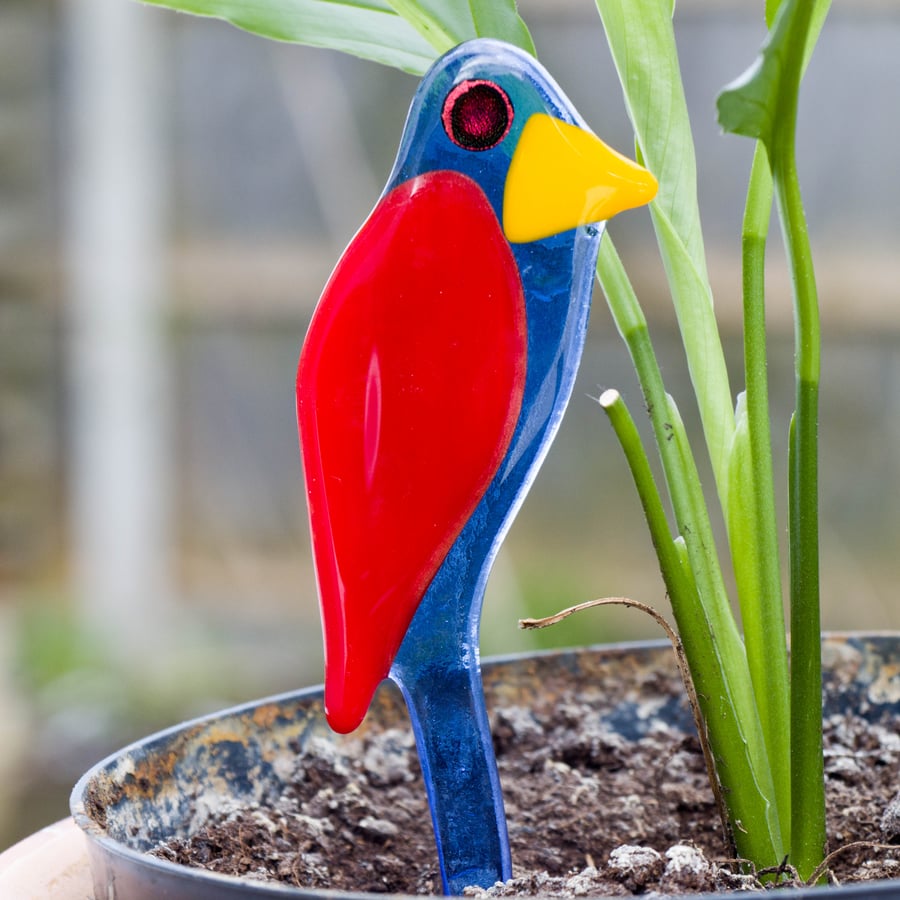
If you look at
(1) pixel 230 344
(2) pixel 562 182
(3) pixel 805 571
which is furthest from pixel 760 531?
(1) pixel 230 344

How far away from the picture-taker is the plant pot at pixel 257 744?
0.87ft

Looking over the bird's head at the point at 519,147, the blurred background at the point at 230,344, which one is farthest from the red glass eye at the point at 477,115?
the blurred background at the point at 230,344

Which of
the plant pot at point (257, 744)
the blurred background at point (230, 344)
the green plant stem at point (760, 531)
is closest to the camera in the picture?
the plant pot at point (257, 744)

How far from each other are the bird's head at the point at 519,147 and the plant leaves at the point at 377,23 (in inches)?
1.9

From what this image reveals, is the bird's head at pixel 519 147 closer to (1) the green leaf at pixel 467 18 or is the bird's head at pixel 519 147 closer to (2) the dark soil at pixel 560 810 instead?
(1) the green leaf at pixel 467 18

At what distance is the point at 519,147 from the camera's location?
0.34 meters

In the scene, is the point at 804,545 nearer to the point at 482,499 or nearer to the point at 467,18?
the point at 482,499

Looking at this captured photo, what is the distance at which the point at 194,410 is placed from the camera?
1.85 metres

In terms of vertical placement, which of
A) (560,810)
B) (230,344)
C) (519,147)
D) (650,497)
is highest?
(230,344)

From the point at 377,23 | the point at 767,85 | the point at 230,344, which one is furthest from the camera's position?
the point at 230,344

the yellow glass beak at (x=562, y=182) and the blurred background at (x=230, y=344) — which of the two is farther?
the blurred background at (x=230, y=344)

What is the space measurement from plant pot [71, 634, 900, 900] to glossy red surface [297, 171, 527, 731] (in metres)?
0.08

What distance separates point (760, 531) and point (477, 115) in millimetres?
162

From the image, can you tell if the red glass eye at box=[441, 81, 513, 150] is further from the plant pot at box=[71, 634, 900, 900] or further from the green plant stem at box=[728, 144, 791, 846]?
the plant pot at box=[71, 634, 900, 900]
